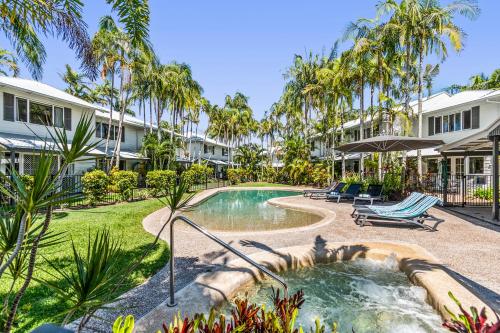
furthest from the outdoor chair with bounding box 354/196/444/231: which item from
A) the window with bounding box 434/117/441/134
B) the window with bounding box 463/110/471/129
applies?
the window with bounding box 434/117/441/134

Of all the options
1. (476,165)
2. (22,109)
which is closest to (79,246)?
(22,109)

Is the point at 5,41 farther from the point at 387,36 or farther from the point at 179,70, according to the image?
the point at 179,70

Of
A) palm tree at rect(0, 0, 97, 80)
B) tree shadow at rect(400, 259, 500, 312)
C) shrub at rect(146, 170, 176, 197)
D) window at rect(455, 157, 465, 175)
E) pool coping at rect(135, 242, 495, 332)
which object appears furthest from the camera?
window at rect(455, 157, 465, 175)

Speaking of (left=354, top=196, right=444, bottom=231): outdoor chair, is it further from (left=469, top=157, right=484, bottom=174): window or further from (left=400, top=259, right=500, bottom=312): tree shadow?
(left=469, top=157, right=484, bottom=174): window

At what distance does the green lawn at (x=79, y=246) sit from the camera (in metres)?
3.83

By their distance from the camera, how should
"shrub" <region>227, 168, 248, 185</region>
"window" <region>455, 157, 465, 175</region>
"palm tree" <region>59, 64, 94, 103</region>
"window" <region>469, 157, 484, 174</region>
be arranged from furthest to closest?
"palm tree" <region>59, 64, 94, 103</region> → "shrub" <region>227, 168, 248, 185</region> → "window" <region>455, 157, 465, 175</region> → "window" <region>469, 157, 484, 174</region>

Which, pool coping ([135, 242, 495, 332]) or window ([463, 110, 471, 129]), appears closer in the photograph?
pool coping ([135, 242, 495, 332])

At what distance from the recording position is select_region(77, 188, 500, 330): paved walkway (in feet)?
15.2

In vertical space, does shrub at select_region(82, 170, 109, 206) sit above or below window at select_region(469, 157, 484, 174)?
below

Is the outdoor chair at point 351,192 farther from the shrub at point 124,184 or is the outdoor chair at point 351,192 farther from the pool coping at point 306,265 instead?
the shrub at point 124,184

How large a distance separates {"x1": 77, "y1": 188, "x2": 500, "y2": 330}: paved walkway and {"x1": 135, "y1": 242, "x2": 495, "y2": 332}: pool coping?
28 centimetres

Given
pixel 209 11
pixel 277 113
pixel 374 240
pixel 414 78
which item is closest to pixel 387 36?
pixel 414 78

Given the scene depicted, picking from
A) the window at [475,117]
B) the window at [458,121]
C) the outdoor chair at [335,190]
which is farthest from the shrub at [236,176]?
the window at [475,117]

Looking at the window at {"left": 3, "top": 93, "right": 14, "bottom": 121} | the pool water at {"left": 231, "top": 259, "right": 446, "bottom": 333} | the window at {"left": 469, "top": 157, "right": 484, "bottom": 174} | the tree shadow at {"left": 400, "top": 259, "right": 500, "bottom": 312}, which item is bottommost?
the pool water at {"left": 231, "top": 259, "right": 446, "bottom": 333}
